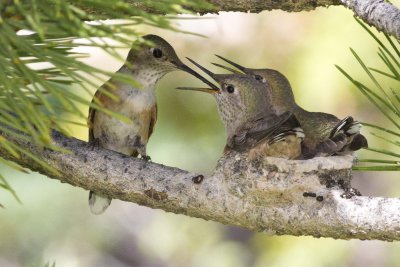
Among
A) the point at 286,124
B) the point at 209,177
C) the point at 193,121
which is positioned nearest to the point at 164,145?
the point at 193,121

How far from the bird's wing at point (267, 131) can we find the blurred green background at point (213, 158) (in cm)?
60

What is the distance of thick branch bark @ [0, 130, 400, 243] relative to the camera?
Result: 2426 millimetres

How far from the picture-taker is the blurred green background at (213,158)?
158 inches

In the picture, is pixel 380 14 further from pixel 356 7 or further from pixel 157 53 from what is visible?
pixel 157 53

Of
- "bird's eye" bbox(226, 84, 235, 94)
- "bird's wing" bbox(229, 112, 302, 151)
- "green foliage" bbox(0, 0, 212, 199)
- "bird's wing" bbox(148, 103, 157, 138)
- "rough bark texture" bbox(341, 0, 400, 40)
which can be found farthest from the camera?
"bird's wing" bbox(148, 103, 157, 138)

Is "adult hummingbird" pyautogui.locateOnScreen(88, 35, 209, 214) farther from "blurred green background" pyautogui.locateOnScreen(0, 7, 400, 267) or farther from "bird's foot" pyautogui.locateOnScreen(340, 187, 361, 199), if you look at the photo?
"bird's foot" pyautogui.locateOnScreen(340, 187, 361, 199)

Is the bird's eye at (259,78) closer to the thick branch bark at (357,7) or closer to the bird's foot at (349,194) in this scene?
the thick branch bark at (357,7)

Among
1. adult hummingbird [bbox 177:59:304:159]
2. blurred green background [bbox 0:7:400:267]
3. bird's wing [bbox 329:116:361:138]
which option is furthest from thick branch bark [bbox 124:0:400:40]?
blurred green background [bbox 0:7:400:267]

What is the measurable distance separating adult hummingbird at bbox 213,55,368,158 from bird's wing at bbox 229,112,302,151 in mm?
132

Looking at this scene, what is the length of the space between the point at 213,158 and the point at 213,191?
205cm

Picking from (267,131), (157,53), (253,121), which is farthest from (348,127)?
(157,53)

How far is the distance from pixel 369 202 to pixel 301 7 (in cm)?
63

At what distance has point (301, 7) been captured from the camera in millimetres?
2588

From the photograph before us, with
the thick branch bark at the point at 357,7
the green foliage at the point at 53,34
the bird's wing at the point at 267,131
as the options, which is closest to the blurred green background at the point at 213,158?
the bird's wing at the point at 267,131
